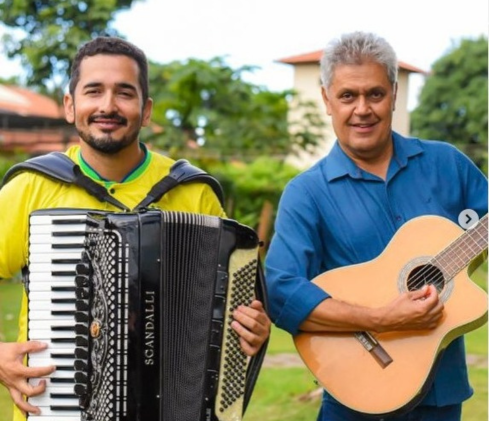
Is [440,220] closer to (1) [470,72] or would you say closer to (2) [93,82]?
(2) [93,82]

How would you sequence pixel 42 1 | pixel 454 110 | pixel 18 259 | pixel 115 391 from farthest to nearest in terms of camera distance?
1. pixel 454 110
2. pixel 42 1
3. pixel 18 259
4. pixel 115 391

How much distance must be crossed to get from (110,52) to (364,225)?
1.05m

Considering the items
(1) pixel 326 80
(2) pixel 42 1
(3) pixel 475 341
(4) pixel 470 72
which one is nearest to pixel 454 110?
(4) pixel 470 72

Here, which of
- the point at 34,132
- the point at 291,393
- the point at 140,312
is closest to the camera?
the point at 140,312

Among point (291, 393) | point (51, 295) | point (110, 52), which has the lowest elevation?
point (291, 393)

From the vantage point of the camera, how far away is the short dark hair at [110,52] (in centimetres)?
313

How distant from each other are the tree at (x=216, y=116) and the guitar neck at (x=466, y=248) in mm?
13903

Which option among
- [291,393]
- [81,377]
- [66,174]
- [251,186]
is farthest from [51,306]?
[251,186]

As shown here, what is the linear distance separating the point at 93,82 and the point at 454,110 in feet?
134

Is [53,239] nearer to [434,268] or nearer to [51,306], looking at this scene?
[51,306]

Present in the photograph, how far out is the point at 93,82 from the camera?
3074 mm

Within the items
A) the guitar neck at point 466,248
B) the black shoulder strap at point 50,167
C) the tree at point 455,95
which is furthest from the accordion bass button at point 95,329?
the tree at point 455,95

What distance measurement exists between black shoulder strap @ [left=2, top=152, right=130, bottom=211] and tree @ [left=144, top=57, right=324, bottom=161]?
13948 mm

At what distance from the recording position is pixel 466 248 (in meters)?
3.27
